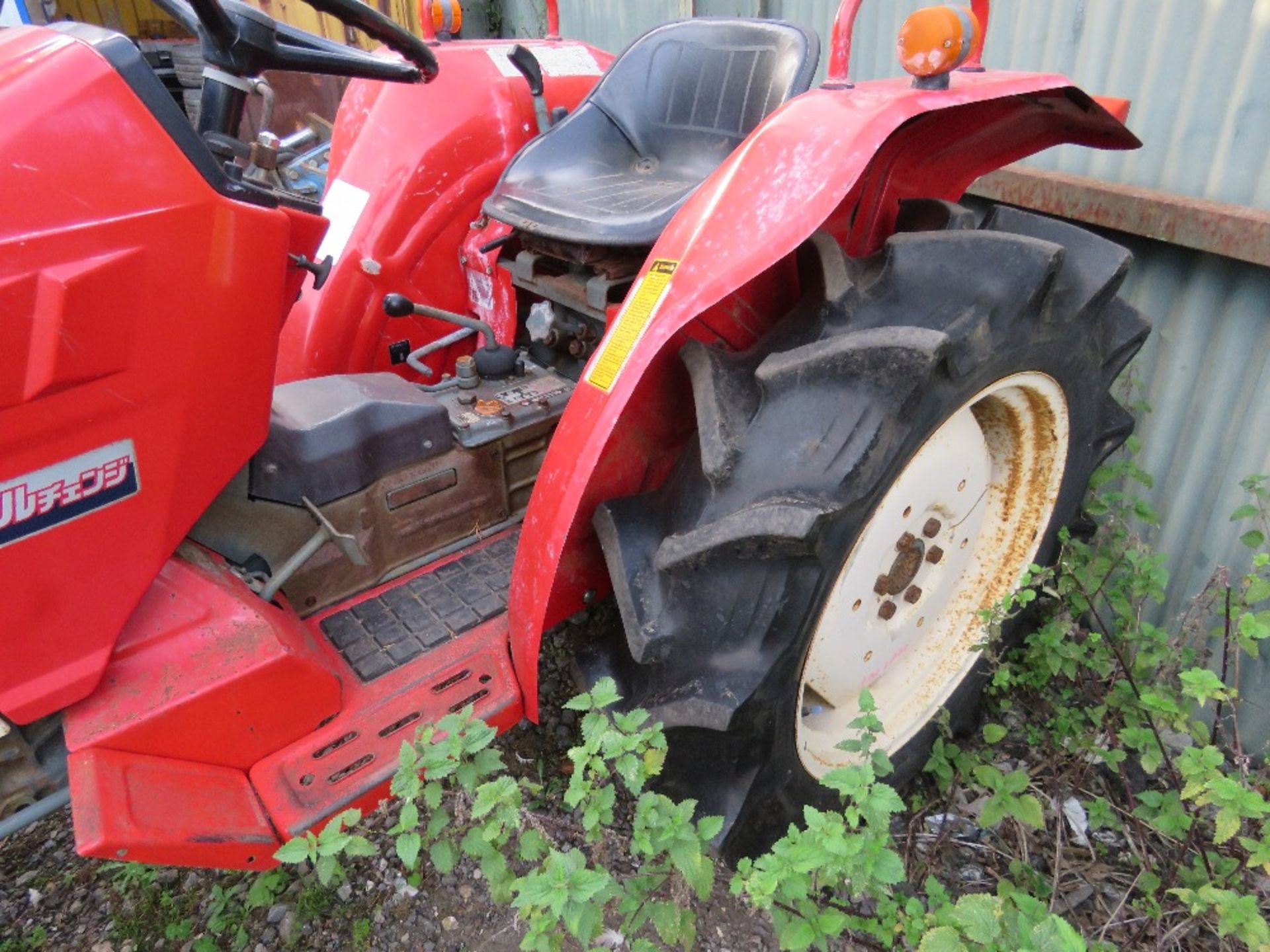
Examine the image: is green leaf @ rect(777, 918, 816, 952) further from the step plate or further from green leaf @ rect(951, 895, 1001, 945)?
the step plate

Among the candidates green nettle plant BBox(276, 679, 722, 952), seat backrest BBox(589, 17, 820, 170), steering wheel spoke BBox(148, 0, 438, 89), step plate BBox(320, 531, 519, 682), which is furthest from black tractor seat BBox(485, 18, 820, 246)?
green nettle plant BBox(276, 679, 722, 952)

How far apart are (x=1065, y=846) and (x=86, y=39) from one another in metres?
1.93

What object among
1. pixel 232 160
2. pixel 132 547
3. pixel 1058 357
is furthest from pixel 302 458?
pixel 1058 357

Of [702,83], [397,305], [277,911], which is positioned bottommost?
[277,911]

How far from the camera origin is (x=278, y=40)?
4.10ft

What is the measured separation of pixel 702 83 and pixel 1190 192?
101 centimetres

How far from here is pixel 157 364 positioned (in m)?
1.04

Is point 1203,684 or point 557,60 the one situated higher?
point 557,60

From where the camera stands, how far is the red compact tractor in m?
0.98

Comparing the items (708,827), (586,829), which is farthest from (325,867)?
(708,827)

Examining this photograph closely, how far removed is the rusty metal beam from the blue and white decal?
1718mm

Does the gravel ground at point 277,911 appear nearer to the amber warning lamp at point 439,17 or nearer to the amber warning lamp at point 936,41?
Result: the amber warning lamp at point 936,41

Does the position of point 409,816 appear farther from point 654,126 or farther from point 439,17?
point 439,17

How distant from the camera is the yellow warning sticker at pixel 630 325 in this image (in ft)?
3.66
